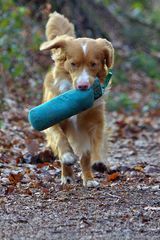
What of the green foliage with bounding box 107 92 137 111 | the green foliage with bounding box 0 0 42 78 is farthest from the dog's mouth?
the green foliage with bounding box 107 92 137 111

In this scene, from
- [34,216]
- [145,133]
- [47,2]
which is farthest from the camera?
[47,2]

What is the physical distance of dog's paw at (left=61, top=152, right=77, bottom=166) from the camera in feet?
22.8

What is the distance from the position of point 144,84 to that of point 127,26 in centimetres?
152

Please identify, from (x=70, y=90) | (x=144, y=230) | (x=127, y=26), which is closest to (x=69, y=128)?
(x=70, y=90)

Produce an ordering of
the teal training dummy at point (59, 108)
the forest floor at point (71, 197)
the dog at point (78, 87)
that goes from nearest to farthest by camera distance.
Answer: the forest floor at point (71, 197) → the teal training dummy at point (59, 108) → the dog at point (78, 87)

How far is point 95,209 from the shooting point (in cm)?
597

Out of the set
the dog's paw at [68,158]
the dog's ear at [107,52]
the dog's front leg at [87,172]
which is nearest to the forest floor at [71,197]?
the dog's front leg at [87,172]

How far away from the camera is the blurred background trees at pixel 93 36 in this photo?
12719 millimetres

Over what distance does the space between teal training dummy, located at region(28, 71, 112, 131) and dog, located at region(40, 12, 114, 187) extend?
10 cm

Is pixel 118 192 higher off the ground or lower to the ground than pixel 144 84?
higher

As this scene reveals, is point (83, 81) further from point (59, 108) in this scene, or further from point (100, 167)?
point (100, 167)

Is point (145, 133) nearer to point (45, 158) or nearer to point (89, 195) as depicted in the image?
point (45, 158)

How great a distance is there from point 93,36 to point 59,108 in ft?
28.5

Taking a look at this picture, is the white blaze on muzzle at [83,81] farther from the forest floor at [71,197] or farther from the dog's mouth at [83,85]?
the forest floor at [71,197]
